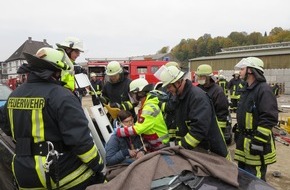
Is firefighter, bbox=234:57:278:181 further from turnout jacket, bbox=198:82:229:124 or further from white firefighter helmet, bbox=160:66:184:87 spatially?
Result: turnout jacket, bbox=198:82:229:124

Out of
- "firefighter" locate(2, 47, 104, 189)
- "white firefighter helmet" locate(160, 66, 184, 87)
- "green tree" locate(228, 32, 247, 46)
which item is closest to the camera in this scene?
"firefighter" locate(2, 47, 104, 189)

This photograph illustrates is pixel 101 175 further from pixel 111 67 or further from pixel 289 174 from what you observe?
pixel 289 174

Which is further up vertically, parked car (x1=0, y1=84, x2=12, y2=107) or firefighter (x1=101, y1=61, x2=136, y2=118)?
firefighter (x1=101, y1=61, x2=136, y2=118)

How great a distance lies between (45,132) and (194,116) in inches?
54.6

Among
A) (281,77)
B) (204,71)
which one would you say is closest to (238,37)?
(281,77)

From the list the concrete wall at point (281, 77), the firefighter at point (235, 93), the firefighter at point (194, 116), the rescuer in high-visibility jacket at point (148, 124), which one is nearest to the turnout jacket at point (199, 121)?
the firefighter at point (194, 116)

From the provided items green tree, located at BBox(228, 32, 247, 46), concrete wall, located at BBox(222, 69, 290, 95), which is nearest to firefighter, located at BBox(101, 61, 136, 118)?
concrete wall, located at BBox(222, 69, 290, 95)

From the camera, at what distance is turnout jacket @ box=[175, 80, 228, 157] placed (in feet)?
9.13

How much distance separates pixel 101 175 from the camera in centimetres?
252

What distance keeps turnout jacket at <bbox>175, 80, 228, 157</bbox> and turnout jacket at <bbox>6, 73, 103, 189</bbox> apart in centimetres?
102

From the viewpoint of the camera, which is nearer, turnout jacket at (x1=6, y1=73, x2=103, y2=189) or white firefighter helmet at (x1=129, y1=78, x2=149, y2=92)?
turnout jacket at (x1=6, y1=73, x2=103, y2=189)

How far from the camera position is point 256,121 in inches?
132

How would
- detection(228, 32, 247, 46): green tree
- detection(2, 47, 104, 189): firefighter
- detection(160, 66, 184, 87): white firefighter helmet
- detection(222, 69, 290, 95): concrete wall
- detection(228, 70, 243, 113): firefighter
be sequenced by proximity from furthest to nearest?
detection(228, 32, 247, 46): green tree, detection(222, 69, 290, 95): concrete wall, detection(228, 70, 243, 113): firefighter, detection(160, 66, 184, 87): white firefighter helmet, detection(2, 47, 104, 189): firefighter

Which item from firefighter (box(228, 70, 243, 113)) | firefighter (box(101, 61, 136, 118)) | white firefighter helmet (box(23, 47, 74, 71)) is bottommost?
firefighter (box(228, 70, 243, 113))
